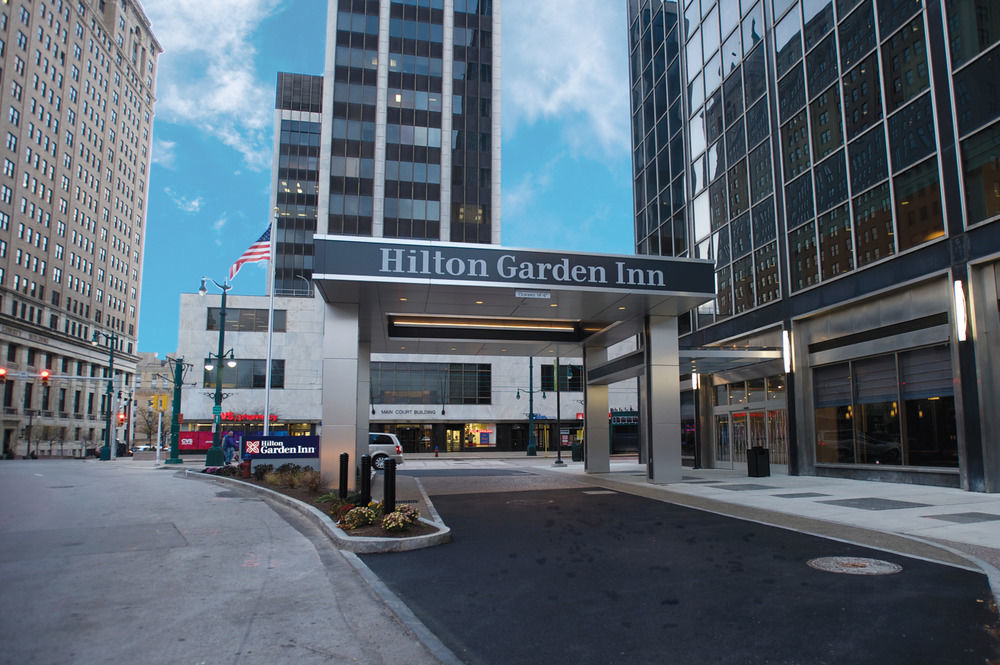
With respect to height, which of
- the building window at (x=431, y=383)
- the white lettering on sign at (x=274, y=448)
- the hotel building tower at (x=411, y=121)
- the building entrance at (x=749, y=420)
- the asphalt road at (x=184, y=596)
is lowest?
the asphalt road at (x=184, y=596)

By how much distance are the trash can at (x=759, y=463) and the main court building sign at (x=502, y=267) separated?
264 inches

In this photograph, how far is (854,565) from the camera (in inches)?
314

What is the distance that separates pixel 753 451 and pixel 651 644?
18.8m

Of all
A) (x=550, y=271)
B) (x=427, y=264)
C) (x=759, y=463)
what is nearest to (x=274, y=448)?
(x=427, y=264)

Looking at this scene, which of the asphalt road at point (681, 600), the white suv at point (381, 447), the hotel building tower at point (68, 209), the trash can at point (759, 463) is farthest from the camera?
the hotel building tower at point (68, 209)

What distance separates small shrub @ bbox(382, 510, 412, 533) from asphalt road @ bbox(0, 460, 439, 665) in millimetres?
945

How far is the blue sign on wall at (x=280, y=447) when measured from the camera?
979 inches

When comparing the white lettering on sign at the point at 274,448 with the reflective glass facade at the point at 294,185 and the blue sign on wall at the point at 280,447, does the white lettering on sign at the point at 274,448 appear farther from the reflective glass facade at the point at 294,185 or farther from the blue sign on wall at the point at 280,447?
the reflective glass facade at the point at 294,185

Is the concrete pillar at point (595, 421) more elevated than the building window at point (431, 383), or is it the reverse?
the building window at point (431, 383)

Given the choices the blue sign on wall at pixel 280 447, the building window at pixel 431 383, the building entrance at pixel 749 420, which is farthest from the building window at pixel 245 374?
the building entrance at pixel 749 420

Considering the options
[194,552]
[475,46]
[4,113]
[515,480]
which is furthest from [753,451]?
[4,113]

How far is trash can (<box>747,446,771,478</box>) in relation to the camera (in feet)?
73.2

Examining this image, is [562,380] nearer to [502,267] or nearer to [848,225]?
[848,225]

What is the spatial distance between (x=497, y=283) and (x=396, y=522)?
878 centimetres
